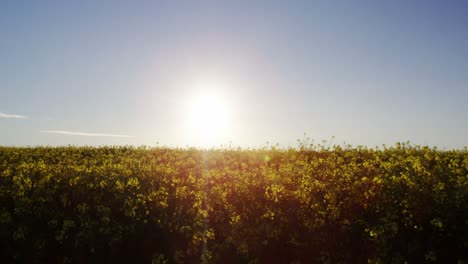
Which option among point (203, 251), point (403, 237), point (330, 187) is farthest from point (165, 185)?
point (403, 237)

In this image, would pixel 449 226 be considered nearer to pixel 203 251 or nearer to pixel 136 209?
pixel 203 251

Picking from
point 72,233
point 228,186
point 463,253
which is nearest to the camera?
point 463,253

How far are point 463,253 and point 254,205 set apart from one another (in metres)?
3.39

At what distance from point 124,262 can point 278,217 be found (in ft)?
9.52

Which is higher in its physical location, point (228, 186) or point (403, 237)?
point (228, 186)

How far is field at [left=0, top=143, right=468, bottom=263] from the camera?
20.1 feet

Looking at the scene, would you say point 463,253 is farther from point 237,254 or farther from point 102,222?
point 102,222

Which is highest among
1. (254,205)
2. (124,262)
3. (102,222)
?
(254,205)

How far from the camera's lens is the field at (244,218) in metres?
6.13

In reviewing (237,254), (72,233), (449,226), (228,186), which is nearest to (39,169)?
(72,233)

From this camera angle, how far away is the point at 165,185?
8188mm

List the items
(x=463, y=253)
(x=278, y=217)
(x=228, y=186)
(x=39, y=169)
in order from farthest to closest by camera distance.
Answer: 1. (x=39, y=169)
2. (x=228, y=186)
3. (x=278, y=217)
4. (x=463, y=253)

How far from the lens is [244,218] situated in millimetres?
7027

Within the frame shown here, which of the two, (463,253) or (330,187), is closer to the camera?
(463,253)
